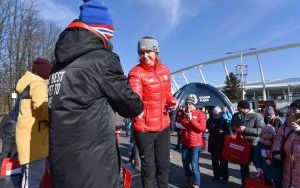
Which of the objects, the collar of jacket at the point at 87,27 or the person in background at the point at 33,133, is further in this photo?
the person in background at the point at 33,133

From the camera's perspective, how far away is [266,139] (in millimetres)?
6191

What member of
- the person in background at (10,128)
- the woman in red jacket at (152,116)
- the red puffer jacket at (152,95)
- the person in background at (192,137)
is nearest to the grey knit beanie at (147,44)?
the woman in red jacket at (152,116)

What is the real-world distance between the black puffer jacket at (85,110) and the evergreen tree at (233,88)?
184 feet

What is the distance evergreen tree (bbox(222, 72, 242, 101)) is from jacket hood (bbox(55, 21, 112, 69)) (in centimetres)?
5600

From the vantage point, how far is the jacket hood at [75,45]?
271 centimetres

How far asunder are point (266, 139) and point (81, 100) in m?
4.28

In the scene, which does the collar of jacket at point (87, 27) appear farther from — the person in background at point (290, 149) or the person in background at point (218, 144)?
the person in background at point (218, 144)

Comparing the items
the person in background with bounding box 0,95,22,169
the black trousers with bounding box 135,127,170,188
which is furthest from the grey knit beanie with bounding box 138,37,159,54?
the person in background with bounding box 0,95,22,169

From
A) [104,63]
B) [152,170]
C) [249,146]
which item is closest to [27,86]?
[152,170]

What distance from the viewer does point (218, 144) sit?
8.30 m

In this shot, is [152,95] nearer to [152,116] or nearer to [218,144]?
[152,116]

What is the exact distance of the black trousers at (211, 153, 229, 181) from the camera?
802cm

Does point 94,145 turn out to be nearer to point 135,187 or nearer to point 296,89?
point 135,187

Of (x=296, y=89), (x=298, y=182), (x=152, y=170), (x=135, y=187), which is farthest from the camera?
(x=296, y=89)
